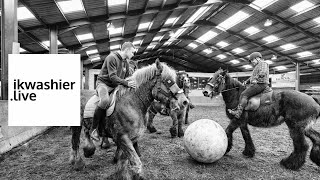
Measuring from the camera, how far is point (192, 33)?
22.0 metres

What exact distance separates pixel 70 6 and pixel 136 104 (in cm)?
845

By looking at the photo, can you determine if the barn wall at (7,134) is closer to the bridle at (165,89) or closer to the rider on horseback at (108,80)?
the rider on horseback at (108,80)

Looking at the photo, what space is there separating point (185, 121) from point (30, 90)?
7.41 metres

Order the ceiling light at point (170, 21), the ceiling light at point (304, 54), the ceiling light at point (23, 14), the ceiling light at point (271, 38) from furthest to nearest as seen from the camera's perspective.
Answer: the ceiling light at point (304, 54) → the ceiling light at point (271, 38) → the ceiling light at point (170, 21) → the ceiling light at point (23, 14)

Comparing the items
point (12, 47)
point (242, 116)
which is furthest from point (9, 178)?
point (242, 116)

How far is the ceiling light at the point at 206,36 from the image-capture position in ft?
68.2

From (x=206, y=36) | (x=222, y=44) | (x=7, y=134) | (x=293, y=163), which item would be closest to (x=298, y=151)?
(x=293, y=163)

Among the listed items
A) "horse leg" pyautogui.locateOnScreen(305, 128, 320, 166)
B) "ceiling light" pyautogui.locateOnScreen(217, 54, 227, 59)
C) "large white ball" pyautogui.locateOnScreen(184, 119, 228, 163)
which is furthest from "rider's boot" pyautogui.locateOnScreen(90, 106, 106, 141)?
"ceiling light" pyautogui.locateOnScreen(217, 54, 227, 59)

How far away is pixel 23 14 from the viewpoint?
9195mm

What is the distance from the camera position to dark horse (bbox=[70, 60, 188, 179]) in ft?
10.9

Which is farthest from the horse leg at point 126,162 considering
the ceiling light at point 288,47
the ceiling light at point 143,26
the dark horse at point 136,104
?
the ceiling light at point 288,47

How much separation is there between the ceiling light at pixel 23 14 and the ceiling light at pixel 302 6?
51.1ft

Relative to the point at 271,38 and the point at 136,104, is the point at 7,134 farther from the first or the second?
the point at 271,38

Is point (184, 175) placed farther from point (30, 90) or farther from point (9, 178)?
point (30, 90)
